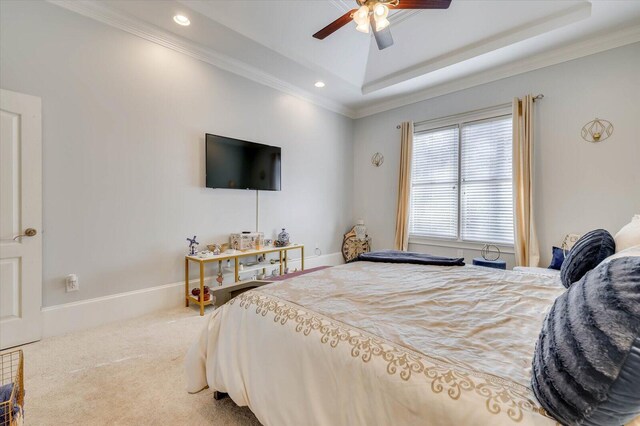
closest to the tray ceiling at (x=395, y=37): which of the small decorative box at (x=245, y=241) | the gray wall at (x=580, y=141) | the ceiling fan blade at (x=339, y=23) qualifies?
the gray wall at (x=580, y=141)

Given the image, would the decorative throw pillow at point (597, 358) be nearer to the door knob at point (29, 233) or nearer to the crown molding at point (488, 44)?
the crown molding at point (488, 44)

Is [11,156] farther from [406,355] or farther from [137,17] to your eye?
[406,355]

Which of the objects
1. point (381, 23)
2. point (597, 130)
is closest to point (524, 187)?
point (597, 130)

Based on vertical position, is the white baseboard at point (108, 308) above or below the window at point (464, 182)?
below

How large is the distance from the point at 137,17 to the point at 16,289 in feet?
8.72

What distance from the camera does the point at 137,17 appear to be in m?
2.74

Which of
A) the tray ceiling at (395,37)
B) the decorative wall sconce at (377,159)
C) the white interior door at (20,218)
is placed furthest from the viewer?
the decorative wall sconce at (377,159)

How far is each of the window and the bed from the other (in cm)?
213

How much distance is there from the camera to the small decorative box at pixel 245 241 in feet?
11.5

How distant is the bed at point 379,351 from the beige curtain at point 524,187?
5.87 feet

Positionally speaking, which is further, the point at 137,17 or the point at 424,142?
the point at 424,142

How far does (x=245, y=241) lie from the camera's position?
354 cm

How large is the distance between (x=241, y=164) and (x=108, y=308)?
6.82 ft

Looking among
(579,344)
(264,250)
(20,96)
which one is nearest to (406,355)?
(579,344)
